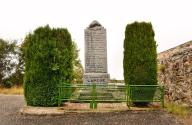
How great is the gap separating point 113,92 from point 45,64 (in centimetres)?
263

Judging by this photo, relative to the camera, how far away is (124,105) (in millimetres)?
16422

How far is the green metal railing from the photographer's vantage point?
1586 centimetres

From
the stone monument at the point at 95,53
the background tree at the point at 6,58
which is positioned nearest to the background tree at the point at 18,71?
the background tree at the point at 6,58

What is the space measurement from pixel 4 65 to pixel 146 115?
23.5 meters

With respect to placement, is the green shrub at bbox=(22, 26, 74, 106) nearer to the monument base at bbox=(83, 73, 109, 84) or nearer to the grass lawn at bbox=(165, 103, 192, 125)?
the monument base at bbox=(83, 73, 109, 84)

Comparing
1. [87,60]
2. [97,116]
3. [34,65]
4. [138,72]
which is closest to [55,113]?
[97,116]

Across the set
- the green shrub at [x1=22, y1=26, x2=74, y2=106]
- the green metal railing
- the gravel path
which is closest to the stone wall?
the green metal railing

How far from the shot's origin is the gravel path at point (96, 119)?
13.5 m

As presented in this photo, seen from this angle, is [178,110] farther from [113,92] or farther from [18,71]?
[18,71]

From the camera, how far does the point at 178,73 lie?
56.9 feet

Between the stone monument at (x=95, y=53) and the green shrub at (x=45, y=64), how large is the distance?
261 cm

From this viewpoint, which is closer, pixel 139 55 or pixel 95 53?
pixel 139 55

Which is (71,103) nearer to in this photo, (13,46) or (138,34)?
(138,34)

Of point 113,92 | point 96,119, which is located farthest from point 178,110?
point 96,119
